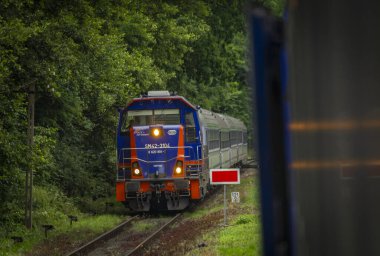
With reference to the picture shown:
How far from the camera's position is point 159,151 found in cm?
2175

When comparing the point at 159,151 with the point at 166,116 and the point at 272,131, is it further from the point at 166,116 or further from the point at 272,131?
the point at 272,131

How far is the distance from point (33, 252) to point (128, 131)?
22.7ft

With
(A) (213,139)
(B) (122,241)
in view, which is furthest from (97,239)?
(A) (213,139)

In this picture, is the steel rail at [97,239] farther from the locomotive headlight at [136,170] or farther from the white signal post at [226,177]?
the white signal post at [226,177]

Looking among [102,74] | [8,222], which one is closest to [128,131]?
[102,74]

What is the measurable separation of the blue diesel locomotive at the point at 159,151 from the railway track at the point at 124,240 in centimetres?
83

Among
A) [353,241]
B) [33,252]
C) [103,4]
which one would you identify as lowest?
[33,252]

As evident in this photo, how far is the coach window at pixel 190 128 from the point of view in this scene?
2208 centimetres

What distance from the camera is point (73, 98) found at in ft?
78.1

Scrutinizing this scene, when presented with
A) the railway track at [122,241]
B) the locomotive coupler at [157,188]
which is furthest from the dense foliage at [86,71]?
the locomotive coupler at [157,188]

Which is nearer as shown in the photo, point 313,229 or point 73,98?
point 313,229

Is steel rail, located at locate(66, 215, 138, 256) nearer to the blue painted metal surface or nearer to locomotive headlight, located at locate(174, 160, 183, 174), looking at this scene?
locomotive headlight, located at locate(174, 160, 183, 174)

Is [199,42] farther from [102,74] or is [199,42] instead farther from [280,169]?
[280,169]

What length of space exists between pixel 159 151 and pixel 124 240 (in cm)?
439
